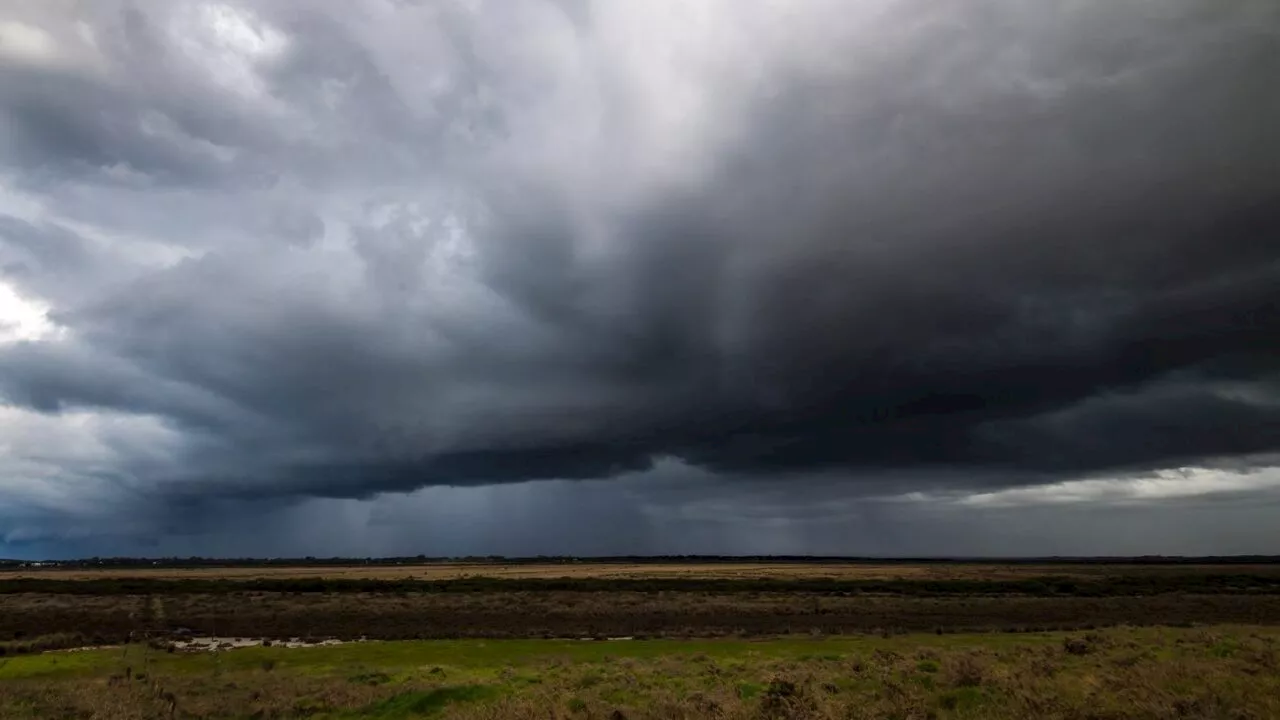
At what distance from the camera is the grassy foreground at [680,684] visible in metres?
18.1

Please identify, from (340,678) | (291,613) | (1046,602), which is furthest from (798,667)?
(1046,602)

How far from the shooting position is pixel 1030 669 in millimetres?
23203

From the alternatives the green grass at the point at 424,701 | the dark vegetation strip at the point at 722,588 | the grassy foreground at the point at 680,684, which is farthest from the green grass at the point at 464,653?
the dark vegetation strip at the point at 722,588

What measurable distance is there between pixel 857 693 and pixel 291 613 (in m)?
65.8

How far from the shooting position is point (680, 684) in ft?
86.4

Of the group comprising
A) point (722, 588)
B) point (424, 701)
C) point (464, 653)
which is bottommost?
point (722, 588)

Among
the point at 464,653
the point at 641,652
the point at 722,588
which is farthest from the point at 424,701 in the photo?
the point at 722,588

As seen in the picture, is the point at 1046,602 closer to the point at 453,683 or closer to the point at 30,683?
the point at 453,683

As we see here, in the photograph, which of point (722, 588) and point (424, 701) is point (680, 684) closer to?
point (424, 701)

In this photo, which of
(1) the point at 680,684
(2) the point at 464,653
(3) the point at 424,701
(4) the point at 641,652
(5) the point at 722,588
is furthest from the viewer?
(5) the point at 722,588

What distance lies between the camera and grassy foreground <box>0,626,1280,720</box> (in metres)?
18.1

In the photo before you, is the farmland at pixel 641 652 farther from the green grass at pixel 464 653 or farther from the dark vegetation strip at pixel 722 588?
the dark vegetation strip at pixel 722 588

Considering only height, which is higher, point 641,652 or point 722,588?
point 641,652

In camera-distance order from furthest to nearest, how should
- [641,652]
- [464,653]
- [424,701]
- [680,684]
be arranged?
[464,653] → [641,652] → [680,684] → [424,701]
